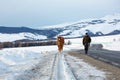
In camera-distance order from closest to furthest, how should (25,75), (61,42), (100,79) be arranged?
(100,79) → (25,75) → (61,42)

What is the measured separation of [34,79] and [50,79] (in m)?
0.73

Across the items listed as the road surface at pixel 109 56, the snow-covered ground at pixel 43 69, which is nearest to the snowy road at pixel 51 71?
the snow-covered ground at pixel 43 69

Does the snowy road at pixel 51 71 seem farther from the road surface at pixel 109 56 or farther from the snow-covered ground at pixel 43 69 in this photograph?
the road surface at pixel 109 56

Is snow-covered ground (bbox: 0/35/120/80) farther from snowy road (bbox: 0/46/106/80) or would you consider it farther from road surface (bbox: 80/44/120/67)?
road surface (bbox: 80/44/120/67)

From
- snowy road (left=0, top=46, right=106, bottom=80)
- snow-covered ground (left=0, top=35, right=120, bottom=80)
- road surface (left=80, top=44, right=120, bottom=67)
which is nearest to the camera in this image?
snowy road (left=0, top=46, right=106, bottom=80)

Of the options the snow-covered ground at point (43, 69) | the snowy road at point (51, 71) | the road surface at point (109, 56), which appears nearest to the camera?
the snowy road at point (51, 71)

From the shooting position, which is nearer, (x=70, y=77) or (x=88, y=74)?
(x=70, y=77)

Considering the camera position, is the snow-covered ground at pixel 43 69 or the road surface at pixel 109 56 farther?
the road surface at pixel 109 56

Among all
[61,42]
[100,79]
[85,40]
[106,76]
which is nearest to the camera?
[100,79]

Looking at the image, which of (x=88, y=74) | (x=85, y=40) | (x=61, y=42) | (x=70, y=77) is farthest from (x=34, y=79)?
(x=61, y=42)

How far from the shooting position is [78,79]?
15.6 meters

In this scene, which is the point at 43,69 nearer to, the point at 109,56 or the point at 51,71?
the point at 51,71

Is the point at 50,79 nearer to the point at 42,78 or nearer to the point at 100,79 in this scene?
the point at 42,78

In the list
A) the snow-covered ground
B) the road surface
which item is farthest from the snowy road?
the road surface
